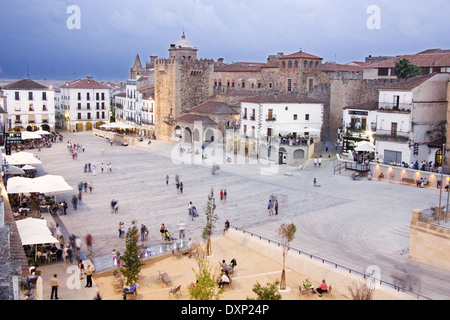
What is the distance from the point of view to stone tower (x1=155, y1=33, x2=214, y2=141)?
58.2m

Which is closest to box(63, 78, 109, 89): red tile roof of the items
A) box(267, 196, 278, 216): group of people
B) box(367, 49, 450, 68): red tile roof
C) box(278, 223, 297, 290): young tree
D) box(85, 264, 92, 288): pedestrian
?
box(367, 49, 450, 68): red tile roof

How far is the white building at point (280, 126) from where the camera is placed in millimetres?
40812

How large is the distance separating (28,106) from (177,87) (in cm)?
2509

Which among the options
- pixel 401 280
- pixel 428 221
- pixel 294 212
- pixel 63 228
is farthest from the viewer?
pixel 294 212

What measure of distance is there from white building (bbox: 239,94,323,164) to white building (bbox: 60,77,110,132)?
3848cm

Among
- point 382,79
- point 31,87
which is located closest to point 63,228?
point 382,79

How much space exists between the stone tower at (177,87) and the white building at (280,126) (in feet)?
50.2

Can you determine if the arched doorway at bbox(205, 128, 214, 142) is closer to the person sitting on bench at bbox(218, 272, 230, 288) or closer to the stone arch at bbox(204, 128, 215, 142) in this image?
the stone arch at bbox(204, 128, 215, 142)

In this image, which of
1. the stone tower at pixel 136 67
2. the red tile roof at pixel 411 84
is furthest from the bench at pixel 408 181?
the stone tower at pixel 136 67

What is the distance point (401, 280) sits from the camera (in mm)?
15633

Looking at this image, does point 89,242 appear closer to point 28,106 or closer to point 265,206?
point 265,206
